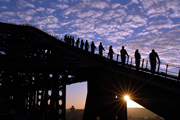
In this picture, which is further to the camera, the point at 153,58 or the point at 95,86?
the point at 95,86

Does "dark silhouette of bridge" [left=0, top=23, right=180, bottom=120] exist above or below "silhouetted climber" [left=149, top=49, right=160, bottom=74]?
below

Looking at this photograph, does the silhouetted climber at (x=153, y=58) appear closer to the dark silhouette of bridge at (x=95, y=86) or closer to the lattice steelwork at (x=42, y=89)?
the dark silhouette of bridge at (x=95, y=86)

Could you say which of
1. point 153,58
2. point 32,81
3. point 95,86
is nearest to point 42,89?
point 32,81

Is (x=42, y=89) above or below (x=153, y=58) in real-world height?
below

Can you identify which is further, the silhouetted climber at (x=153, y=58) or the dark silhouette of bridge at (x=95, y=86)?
the silhouetted climber at (x=153, y=58)

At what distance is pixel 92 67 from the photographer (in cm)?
1394

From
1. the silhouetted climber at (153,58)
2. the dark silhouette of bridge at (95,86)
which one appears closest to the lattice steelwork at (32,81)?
the dark silhouette of bridge at (95,86)

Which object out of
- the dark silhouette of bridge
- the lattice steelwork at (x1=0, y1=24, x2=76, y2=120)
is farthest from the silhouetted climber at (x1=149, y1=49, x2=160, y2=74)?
the lattice steelwork at (x1=0, y1=24, x2=76, y2=120)

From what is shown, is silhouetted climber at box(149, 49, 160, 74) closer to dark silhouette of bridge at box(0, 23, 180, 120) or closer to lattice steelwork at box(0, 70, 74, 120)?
dark silhouette of bridge at box(0, 23, 180, 120)

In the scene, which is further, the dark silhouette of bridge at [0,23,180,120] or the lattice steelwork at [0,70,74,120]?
the lattice steelwork at [0,70,74,120]

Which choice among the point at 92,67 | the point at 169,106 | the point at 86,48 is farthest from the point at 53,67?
the point at 86,48

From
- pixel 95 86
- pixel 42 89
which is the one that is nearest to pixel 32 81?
pixel 42 89

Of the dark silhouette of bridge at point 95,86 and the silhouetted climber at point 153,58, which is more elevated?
the silhouetted climber at point 153,58

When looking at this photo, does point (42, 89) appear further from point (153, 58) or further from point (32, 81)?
point (153, 58)
